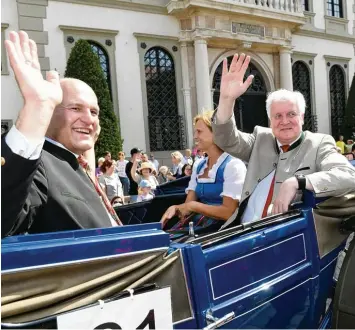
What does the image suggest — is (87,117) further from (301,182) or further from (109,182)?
(109,182)

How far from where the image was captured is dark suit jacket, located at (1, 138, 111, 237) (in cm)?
126

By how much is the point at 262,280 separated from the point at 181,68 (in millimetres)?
11429

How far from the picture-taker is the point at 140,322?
1.33m

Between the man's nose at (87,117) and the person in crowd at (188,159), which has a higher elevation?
the man's nose at (87,117)

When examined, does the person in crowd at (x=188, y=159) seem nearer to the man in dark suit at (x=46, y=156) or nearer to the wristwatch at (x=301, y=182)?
the wristwatch at (x=301, y=182)

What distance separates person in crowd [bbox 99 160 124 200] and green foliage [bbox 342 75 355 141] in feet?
40.2

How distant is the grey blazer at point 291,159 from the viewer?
7.61ft

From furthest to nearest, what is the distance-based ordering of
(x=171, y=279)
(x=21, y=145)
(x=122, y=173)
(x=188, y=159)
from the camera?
(x=188, y=159) < (x=122, y=173) < (x=171, y=279) < (x=21, y=145)

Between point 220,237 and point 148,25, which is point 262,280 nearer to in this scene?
point 220,237

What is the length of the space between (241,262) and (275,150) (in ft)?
4.28

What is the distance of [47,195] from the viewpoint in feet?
5.16

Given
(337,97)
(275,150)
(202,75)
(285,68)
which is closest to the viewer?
(275,150)

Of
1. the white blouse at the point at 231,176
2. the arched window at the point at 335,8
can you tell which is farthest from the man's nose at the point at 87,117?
the arched window at the point at 335,8

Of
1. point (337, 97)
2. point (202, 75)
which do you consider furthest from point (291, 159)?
point (337, 97)
